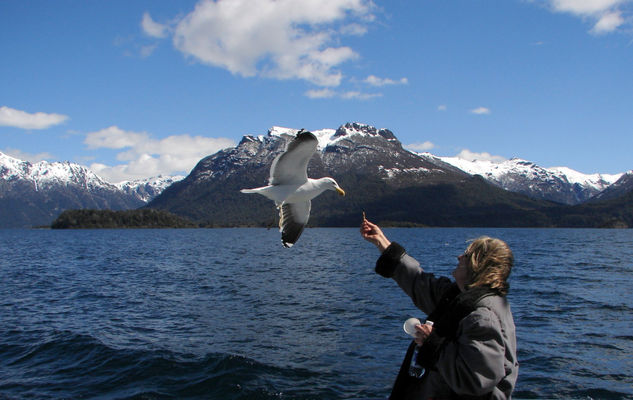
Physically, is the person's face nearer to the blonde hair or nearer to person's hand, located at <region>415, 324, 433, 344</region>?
the blonde hair

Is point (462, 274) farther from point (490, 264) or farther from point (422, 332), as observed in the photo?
point (422, 332)

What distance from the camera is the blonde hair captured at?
10.8 ft

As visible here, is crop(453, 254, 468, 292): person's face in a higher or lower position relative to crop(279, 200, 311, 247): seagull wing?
lower

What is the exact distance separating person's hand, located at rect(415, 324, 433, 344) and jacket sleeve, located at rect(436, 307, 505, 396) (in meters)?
0.32

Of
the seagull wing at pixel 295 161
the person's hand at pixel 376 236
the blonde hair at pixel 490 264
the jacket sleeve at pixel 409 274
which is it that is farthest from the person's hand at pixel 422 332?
the seagull wing at pixel 295 161

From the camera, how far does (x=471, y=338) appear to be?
3092mm

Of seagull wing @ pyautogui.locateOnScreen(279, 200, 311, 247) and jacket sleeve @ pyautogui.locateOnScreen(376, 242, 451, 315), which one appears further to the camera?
seagull wing @ pyautogui.locateOnScreen(279, 200, 311, 247)

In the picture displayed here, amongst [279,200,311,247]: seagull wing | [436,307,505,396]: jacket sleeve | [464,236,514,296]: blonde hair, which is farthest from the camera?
[279,200,311,247]: seagull wing

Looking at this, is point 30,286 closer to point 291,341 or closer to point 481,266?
point 291,341

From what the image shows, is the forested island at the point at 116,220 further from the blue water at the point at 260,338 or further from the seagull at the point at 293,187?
the seagull at the point at 293,187

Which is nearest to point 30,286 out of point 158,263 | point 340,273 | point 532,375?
point 158,263

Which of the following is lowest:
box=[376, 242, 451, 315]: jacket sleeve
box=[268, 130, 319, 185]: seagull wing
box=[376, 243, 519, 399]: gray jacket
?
box=[376, 243, 519, 399]: gray jacket

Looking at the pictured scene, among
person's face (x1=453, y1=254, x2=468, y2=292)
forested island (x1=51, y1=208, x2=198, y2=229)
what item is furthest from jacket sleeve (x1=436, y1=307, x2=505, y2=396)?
forested island (x1=51, y1=208, x2=198, y2=229)

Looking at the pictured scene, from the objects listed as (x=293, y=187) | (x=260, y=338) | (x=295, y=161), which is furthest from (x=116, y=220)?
(x=295, y=161)
